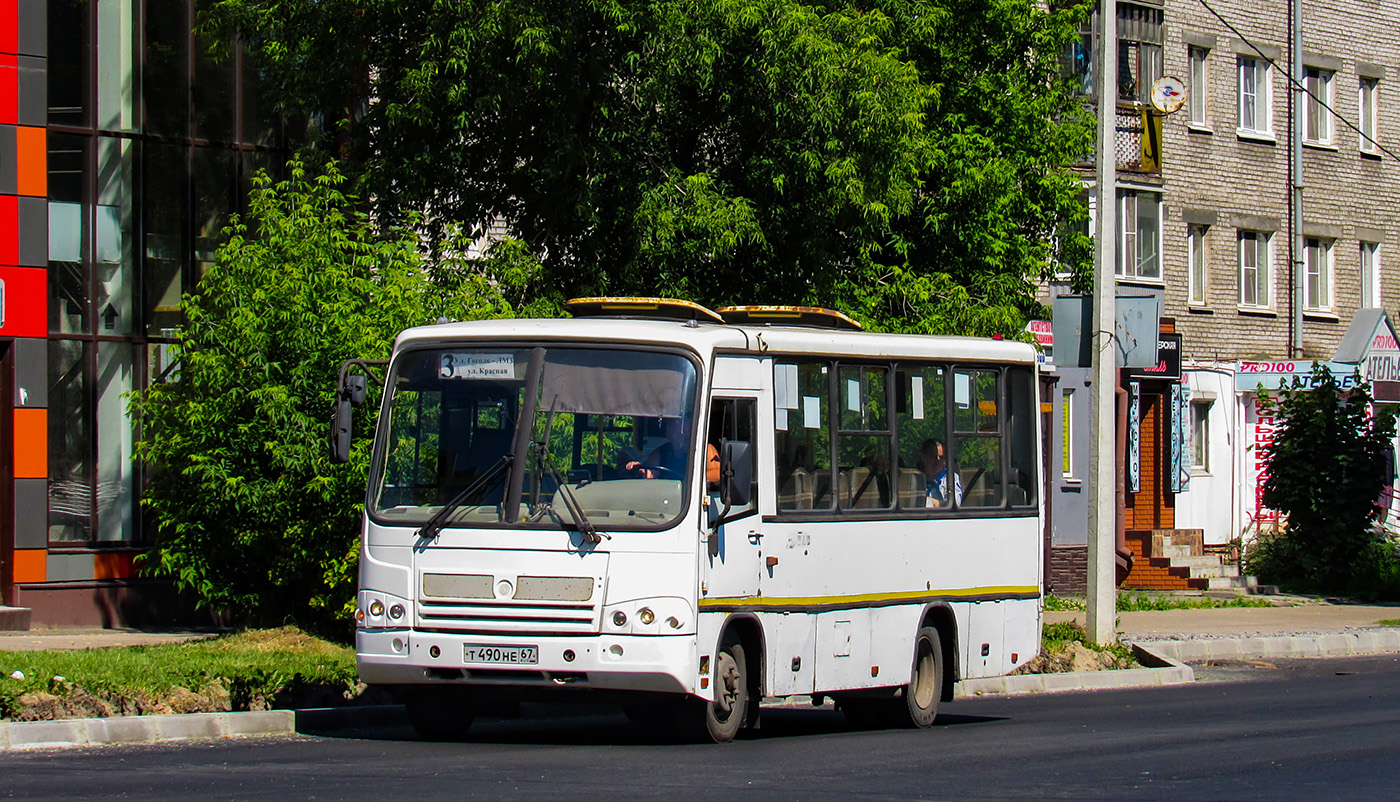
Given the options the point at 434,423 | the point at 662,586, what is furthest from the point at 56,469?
the point at 662,586

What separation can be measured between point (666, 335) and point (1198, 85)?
89.8 feet

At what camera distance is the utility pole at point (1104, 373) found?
18.9 meters

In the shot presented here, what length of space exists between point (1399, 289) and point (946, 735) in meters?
31.0

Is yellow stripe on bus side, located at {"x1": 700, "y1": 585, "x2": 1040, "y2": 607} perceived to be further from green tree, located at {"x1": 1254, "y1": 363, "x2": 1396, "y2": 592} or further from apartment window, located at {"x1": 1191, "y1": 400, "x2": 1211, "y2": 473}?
apartment window, located at {"x1": 1191, "y1": 400, "x2": 1211, "y2": 473}

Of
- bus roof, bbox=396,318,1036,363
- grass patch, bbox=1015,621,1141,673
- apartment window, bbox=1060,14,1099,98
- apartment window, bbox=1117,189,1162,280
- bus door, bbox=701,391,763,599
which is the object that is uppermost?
apartment window, bbox=1060,14,1099,98

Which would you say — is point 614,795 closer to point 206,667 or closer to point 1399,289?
point 206,667

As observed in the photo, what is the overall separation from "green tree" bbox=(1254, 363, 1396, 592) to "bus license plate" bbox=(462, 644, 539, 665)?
21995mm

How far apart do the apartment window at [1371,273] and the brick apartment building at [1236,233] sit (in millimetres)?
30

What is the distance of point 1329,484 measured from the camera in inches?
1214

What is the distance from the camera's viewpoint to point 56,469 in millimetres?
19406

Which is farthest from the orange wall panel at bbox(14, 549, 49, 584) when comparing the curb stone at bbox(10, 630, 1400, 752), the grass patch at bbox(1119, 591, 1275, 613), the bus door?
the grass patch at bbox(1119, 591, 1275, 613)

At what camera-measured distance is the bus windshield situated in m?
11.4

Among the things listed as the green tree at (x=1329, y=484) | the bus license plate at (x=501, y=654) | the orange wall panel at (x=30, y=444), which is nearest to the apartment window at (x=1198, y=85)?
the green tree at (x=1329, y=484)

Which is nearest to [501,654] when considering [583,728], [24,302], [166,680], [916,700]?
[583,728]
